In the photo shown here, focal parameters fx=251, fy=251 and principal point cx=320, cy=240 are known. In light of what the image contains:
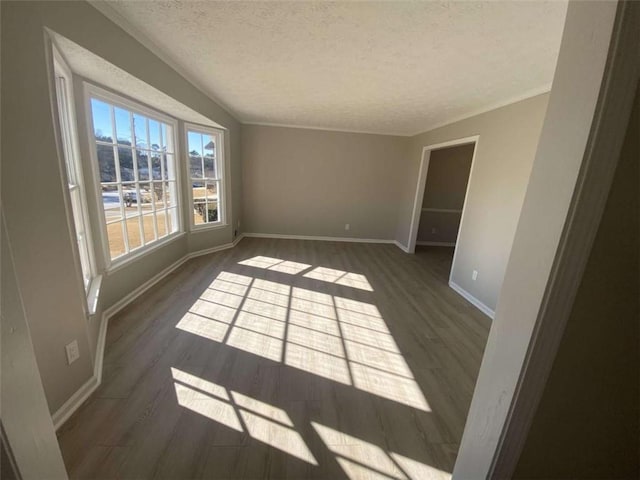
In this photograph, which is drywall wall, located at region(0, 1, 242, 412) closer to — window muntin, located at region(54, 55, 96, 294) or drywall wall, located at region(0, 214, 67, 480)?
window muntin, located at region(54, 55, 96, 294)

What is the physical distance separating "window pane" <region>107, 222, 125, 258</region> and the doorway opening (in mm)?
4589

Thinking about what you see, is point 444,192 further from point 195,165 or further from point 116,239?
point 116,239

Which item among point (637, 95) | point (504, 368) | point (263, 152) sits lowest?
point (504, 368)

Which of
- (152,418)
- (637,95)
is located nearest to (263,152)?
(152,418)

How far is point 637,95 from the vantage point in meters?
0.54

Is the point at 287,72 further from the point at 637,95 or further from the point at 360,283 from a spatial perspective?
the point at 360,283

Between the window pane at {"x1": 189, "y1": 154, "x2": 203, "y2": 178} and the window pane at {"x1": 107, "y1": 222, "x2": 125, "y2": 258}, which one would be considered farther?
the window pane at {"x1": 189, "y1": 154, "x2": 203, "y2": 178}

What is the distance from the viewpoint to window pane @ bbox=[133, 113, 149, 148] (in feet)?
8.88

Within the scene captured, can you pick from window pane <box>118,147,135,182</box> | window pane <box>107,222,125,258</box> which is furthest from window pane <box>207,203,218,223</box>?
window pane <box>107,222,125,258</box>

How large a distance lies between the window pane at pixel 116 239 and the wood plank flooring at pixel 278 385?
1.87ft

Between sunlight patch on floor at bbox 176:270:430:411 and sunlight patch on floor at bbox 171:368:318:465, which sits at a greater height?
sunlight patch on floor at bbox 176:270:430:411

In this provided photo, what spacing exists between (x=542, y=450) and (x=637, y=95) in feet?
3.32

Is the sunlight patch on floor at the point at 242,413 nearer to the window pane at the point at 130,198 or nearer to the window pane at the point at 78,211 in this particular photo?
the window pane at the point at 78,211

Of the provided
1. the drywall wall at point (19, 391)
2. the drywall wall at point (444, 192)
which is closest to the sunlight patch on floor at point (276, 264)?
the drywall wall at point (19, 391)
